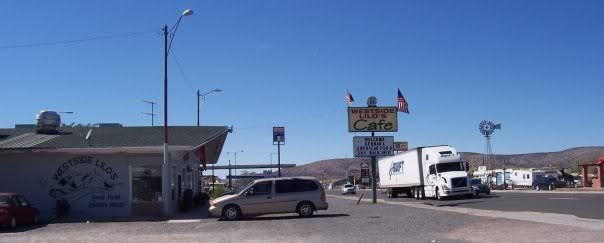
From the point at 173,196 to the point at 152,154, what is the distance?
100.0 inches

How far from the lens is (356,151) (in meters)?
41.4

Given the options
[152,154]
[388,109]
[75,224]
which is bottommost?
[75,224]

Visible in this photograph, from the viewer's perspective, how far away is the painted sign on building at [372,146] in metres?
41.5

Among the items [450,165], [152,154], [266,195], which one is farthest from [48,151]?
[450,165]

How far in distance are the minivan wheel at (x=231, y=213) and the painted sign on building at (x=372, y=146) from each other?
14.5 m

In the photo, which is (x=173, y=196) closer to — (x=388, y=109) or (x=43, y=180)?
(x=43, y=180)

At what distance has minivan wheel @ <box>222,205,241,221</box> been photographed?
91.9 ft

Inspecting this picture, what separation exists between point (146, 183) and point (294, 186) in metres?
8.00

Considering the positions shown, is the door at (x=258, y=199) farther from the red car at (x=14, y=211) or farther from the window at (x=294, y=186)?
the red car at (x=14, y=211)

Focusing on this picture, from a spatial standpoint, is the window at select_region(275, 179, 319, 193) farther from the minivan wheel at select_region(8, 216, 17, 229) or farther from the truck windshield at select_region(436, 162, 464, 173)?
the truck windshield at select_region(436, 162, 464, 173)

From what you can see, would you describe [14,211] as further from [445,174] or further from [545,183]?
[545,183]

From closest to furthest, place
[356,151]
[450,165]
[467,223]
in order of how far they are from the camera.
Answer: [467,223]
[356,151]
[450,165]

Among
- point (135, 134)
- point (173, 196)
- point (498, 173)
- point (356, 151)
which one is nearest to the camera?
point (173, 196)

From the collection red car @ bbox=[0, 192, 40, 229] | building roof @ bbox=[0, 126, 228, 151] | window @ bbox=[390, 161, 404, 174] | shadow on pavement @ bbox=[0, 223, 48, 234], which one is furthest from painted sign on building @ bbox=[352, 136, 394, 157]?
red car @ bbox=[0, 192, 40, 229]
